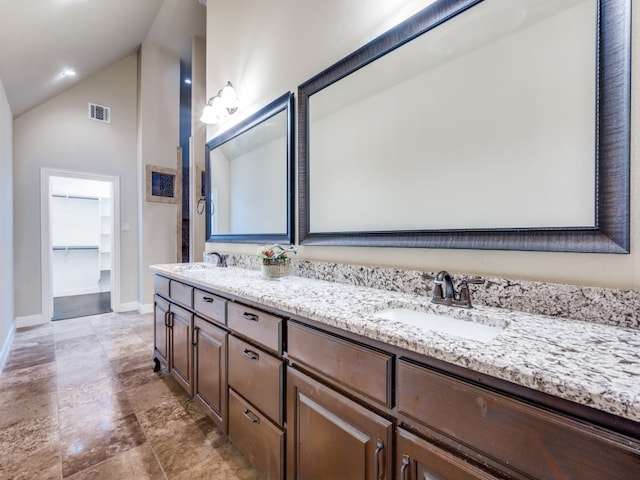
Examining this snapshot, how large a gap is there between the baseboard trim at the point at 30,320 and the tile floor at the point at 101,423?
96 centimetres

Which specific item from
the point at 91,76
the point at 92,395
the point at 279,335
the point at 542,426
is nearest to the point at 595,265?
the point at 542,426

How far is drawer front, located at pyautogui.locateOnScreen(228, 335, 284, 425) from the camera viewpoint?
47.3 inches

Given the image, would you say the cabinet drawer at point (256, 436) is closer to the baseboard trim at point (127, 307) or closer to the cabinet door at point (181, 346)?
the cabinet door at point (181, 346)

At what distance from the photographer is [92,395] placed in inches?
87.0

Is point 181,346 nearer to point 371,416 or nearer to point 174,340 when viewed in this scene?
point 174,340

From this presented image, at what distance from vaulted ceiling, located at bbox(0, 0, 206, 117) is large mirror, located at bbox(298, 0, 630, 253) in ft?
7.99

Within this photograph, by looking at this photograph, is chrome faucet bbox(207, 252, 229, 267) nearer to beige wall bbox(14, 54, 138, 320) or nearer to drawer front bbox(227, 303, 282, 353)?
drawer front bbox(227, 303, 282, 353)

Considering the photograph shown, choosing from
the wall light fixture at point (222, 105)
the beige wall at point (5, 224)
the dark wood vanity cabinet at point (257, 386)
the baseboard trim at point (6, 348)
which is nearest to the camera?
the dark wood vanity cabinet at point (257, 386)

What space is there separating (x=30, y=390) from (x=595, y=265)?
3.46 metres

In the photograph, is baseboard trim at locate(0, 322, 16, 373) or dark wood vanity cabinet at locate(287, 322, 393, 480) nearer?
dark wood vanity cabinet at locate(287, 322, 393, 480)

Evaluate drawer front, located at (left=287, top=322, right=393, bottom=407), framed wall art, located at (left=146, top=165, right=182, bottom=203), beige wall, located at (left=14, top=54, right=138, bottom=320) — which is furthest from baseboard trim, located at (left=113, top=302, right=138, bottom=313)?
drawer front, located at (left=287, top=322, right=393, bottom=407)

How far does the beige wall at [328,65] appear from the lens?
2.94 feet

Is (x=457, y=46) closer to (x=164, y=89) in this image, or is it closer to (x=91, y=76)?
(x=164, y=89)

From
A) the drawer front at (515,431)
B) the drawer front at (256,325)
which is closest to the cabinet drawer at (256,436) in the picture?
the drawer front at (256,325)
